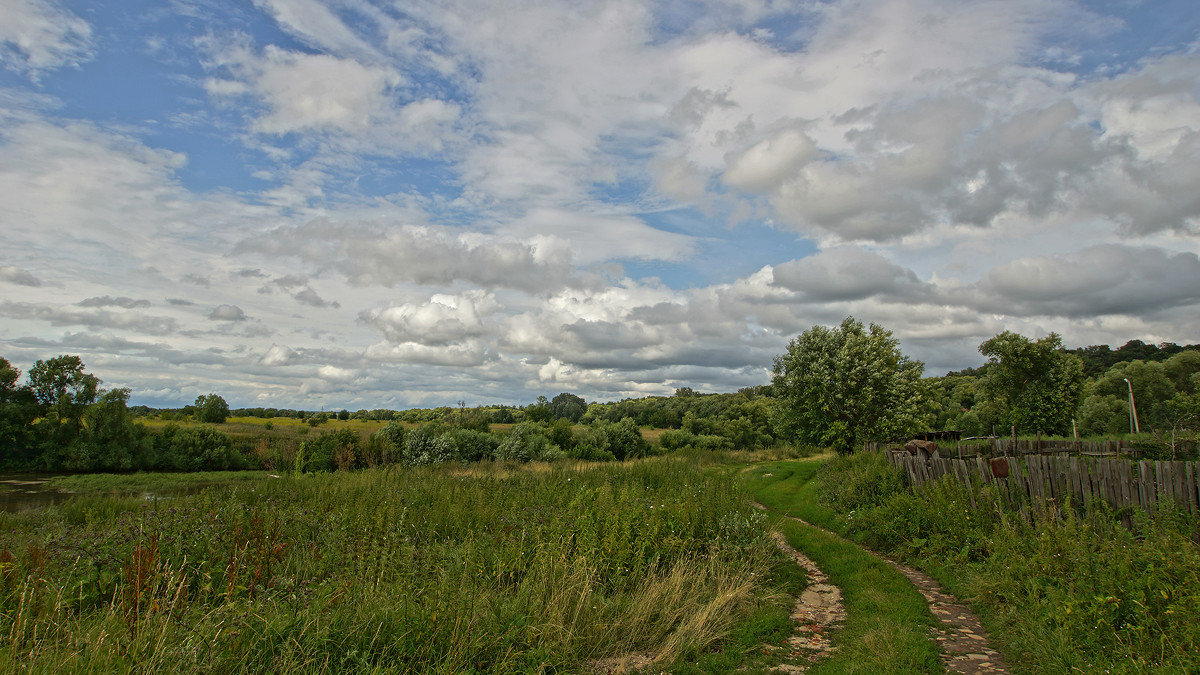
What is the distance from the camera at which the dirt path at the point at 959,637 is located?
5453 millimetres

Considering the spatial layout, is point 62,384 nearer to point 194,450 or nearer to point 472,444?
point 194,450

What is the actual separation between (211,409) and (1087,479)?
7155 centimetres

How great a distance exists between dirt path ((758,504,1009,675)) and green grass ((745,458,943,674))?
142 mm

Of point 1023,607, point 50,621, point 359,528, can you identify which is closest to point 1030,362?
point 1023,607

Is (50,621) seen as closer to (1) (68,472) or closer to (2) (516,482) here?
(2) (516,482)

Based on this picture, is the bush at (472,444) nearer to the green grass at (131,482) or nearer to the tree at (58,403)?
the green grass at (131,482)

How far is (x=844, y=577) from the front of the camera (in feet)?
29.4

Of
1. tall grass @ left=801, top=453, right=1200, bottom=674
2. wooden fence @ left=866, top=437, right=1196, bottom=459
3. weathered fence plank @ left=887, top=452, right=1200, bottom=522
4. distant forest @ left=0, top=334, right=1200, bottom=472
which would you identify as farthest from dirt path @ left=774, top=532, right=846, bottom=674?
distant forest @ left=0, top=334, right=1200, bottom=472

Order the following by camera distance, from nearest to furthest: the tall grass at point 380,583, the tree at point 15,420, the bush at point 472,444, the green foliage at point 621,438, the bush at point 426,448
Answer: the tall grass at point 380,583 → the bush at point 426,448 → the bush at point 472,444 → the tree at point 15,420 → the green foliage at point 621,438

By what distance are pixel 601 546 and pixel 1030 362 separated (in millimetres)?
39309

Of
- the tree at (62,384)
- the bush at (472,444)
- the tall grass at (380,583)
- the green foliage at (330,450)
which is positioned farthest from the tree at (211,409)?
the tall grass at (380,583)

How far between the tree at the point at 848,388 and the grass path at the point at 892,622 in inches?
584

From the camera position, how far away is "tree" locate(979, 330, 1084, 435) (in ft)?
116

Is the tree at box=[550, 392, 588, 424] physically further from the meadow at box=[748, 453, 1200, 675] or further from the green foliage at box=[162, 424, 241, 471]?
the meadow at box=[748, 453, 1200, 675]
